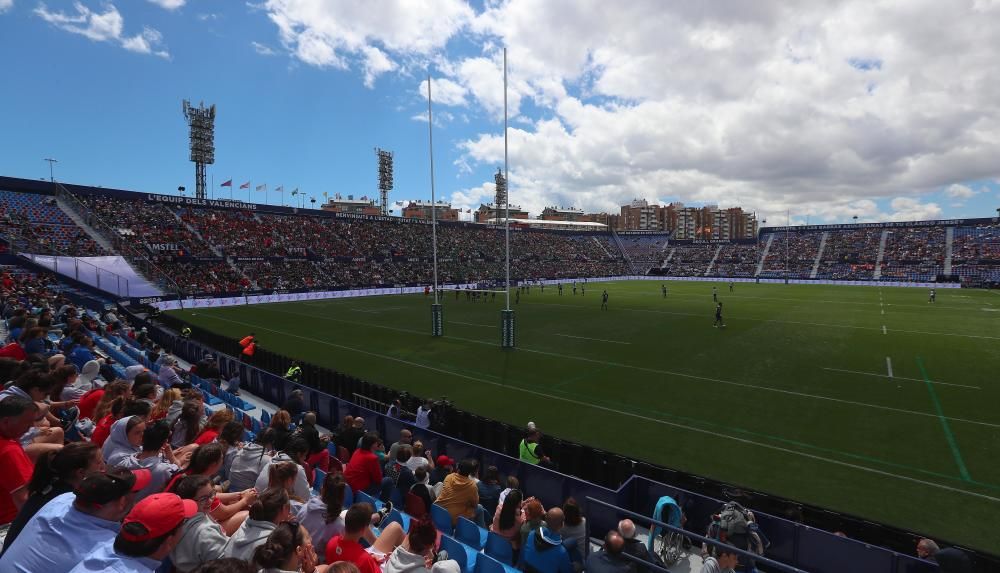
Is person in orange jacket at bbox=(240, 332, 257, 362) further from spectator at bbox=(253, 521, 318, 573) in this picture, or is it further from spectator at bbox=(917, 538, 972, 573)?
spectator at bbox=(917, 538, 972, 573)

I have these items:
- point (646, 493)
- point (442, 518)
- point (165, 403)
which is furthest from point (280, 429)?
point (646, 493)

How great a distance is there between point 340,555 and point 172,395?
→ 504cm

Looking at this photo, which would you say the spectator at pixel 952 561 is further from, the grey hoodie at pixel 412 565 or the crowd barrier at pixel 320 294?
the crowd barrier at pixel 320 294

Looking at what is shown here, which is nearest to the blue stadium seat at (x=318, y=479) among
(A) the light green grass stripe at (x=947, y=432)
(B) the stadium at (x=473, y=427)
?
(B) the stadium at (x=473, y=427)

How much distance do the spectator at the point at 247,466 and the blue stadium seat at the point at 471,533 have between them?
99.5 inches

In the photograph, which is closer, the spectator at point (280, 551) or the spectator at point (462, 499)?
the spectator at point (280, 551)

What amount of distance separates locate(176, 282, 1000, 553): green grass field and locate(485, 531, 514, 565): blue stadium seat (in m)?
6.80

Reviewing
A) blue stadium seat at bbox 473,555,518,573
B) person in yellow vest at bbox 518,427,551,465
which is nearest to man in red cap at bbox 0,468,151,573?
blue stadium seat at bbox 473,555,518,573

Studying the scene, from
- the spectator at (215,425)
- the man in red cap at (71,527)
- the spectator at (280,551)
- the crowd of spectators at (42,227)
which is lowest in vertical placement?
the spectator at (215,425)

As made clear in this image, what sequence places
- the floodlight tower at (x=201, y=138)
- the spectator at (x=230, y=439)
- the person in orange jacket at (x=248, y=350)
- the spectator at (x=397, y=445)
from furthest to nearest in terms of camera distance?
1. the floodlight tower at (x=201, y=138)
2. the person in orange jacket at (x=248, y=350)
3. the spectator at (x=397, y=445)
4. the spectator at (x=230, y=439)

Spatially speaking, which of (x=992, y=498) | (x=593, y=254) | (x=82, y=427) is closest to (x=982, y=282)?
(x=593, y=254)

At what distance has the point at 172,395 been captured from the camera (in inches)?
296

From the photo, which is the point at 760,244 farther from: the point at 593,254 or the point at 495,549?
the point at 495,549

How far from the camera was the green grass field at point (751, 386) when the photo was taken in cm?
1081
